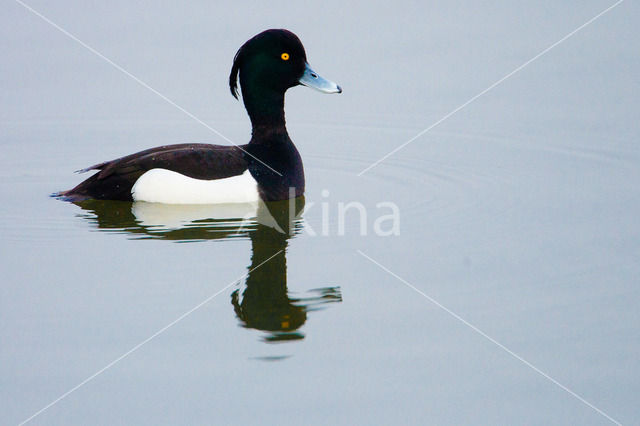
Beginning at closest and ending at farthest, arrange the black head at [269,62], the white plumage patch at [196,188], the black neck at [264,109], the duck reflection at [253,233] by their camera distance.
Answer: the duck reflection at [253,233] < the white plumage patch at [196,188] < the black head at [269,62] < the black neck at [264,109]

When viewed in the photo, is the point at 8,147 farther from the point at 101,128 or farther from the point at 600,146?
the point at 600,146

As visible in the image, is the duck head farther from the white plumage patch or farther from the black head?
the white plumage patch

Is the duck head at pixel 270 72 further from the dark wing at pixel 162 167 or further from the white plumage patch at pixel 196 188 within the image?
the white plumage patch at pixel 196 188

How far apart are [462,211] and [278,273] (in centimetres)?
187

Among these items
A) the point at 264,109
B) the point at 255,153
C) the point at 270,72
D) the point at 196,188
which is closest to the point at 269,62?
the point at 270,72

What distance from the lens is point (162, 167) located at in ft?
24.2

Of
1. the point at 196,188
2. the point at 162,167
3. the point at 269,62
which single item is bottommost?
the point at 196,188

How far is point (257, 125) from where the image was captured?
7.83 metres

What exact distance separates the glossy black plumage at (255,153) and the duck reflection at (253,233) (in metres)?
0.14

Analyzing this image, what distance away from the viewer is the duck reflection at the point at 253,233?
526 cm

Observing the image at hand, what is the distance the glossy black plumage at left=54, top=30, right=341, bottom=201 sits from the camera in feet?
24.2

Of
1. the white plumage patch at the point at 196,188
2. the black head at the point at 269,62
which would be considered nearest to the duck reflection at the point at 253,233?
the white plumage patch at the point at 196,188

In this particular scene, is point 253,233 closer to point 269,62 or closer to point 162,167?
point 162,167

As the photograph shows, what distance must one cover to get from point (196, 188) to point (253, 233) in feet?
2.89
